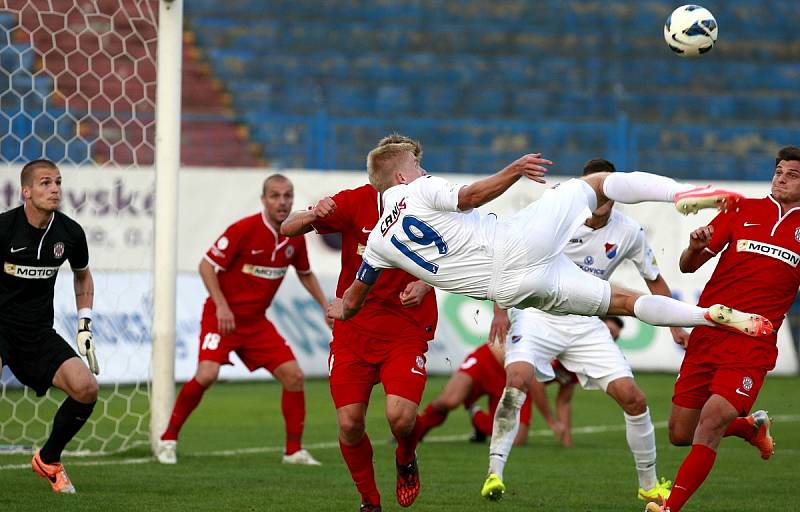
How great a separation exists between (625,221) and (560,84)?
49.3 ft

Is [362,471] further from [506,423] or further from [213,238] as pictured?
[213,238]

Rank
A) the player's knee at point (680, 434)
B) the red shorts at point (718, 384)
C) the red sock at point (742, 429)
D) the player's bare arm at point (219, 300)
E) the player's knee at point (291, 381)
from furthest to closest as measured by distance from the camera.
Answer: the player's knee at point (291, 381), the player's bare arm at point (219, 300), the red sock at point (742, 429), the player's knee at point (680, 434), the red shorts at point (718, 384)

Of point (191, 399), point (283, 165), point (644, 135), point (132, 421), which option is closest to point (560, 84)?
point (644, 135)

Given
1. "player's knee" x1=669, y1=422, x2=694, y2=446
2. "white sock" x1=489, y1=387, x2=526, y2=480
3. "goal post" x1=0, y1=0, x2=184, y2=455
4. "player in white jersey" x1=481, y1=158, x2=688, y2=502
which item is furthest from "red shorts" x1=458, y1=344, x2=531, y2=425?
"player's knee" x1=669, y1=422, x2=694, y2=446

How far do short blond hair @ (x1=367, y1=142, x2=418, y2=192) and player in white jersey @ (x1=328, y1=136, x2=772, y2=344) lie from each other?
0.33m

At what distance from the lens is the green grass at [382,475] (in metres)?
7.74

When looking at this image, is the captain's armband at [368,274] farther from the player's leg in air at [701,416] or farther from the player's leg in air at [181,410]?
the player's leg in air at [181,410]

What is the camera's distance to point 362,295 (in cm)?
673

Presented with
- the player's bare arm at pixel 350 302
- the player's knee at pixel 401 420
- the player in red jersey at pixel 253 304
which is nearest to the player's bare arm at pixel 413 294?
the player's bare arm at pixel 350 302

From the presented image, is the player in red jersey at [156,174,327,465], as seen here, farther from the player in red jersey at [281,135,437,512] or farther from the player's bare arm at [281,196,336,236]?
the player's bare arm at [281,196,336,236]

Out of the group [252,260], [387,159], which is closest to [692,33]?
[387,159]

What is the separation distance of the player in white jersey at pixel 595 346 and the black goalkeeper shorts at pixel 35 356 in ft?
9.04

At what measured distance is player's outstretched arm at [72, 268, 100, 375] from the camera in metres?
7.89

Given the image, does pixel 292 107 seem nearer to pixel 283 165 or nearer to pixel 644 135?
pixel 283 165
